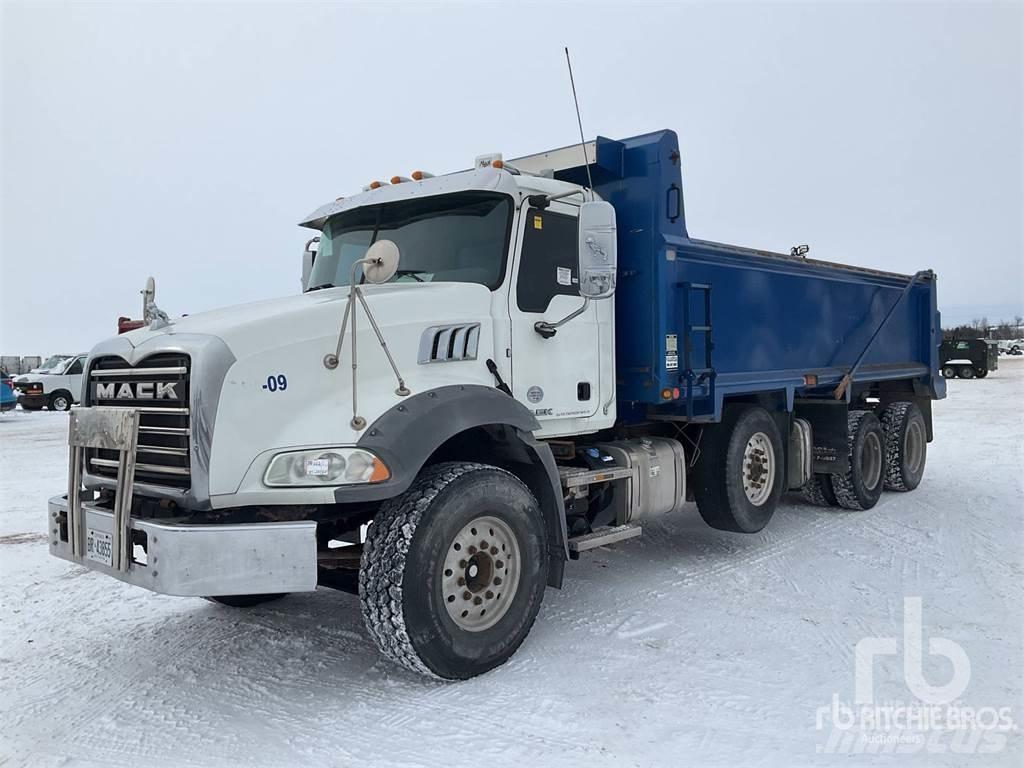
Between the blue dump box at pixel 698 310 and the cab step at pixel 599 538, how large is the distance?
1014 mm

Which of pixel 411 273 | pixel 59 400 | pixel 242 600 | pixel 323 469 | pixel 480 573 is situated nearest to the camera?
pixel 323 469

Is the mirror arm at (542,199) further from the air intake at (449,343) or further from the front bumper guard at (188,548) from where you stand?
the front bumper guard at (188,548)

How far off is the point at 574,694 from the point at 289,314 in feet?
8.07

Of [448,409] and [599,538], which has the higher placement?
[448,409]

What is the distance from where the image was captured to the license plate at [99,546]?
12.8ft

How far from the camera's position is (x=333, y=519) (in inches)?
167

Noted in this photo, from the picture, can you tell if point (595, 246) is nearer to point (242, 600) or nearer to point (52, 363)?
point (242, 600)

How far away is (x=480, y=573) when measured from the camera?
4.41m

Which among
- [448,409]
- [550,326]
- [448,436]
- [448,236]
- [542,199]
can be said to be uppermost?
[542,199]

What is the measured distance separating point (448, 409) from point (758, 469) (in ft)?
12.7

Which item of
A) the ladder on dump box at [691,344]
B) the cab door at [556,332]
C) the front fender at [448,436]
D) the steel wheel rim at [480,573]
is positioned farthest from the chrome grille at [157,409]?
the ladder on dump box at [691,344]

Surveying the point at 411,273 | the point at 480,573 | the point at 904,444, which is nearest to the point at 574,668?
the point at 480,573

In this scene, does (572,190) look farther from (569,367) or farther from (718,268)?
(718,268)

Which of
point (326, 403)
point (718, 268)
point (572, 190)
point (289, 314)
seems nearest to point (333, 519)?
point (326, 403)
